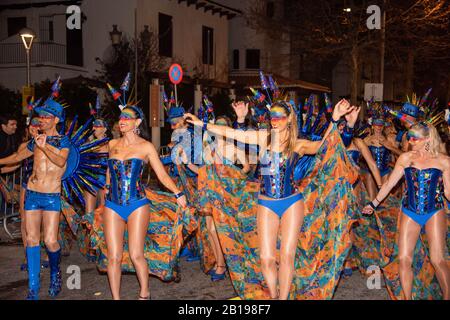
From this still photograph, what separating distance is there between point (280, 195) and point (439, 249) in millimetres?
1578

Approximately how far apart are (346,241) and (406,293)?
0.75m

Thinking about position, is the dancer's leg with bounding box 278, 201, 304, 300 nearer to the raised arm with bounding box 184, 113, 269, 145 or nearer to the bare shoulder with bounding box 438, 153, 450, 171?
the raised arm with bounding box 184, 113, 269, 145

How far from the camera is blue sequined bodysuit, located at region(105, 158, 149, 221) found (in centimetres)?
525

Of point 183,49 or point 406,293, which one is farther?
point 183,49

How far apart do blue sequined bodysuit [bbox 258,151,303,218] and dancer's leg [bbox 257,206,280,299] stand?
3.2 inches

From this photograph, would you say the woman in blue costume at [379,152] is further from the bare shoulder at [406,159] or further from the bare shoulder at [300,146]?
the bare shoulder at [300,146]

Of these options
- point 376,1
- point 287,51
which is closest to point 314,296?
point 376,1

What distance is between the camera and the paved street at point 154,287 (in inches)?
231

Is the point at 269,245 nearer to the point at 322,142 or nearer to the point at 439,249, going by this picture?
the point at 322,142

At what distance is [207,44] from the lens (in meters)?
29.4

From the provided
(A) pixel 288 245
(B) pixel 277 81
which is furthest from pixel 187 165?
(B) pixel 277 81

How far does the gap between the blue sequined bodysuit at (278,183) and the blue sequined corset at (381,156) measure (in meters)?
3.77
